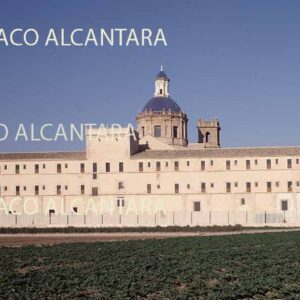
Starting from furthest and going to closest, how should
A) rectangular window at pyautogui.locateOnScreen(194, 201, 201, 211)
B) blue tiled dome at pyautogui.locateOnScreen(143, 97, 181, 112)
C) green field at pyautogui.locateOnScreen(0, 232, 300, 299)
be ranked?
blue tiled dome at pyautogui.locateOnScreen(143, 97, 181, 112) → rectangular window at pyautogui.locateOnScreen(194, 201, 201, 211) → green field at pyautogui.locateOnScreen(0, 232, 300, 299)

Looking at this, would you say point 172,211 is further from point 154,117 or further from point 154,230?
point 154,117

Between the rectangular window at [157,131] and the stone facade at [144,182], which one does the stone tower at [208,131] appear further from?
the stone facade at [144,182]

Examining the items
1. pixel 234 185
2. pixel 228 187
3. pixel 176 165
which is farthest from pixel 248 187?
pixel 176 165

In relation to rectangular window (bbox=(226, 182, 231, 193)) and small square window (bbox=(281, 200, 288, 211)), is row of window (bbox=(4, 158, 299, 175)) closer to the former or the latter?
rectangular window (bbox=(226, 182, 231, 193))

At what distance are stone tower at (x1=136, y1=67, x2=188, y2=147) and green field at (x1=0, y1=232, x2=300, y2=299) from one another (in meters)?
42.7

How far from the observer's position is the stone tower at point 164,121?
83.0 metres

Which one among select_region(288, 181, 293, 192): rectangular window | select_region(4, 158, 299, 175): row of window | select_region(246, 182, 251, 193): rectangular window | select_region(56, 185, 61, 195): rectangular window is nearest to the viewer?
select_region(288, 181, 293, 192): rectangular window

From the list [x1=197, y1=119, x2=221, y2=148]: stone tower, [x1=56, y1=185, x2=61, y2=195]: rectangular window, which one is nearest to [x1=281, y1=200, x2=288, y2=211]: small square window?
[x1=56, y1=185, x2=61, y2=195]: rectangular window

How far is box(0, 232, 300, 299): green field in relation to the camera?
22641mm

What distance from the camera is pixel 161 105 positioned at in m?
84.4

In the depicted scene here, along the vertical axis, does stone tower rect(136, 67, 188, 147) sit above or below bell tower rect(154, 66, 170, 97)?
below

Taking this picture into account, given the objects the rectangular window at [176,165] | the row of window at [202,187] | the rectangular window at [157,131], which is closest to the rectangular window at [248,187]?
the row of window at [202,187]

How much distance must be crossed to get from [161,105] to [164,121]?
2426mm

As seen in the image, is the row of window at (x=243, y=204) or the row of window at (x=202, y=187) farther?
Answer: the row of window at (x=202, y=187)
